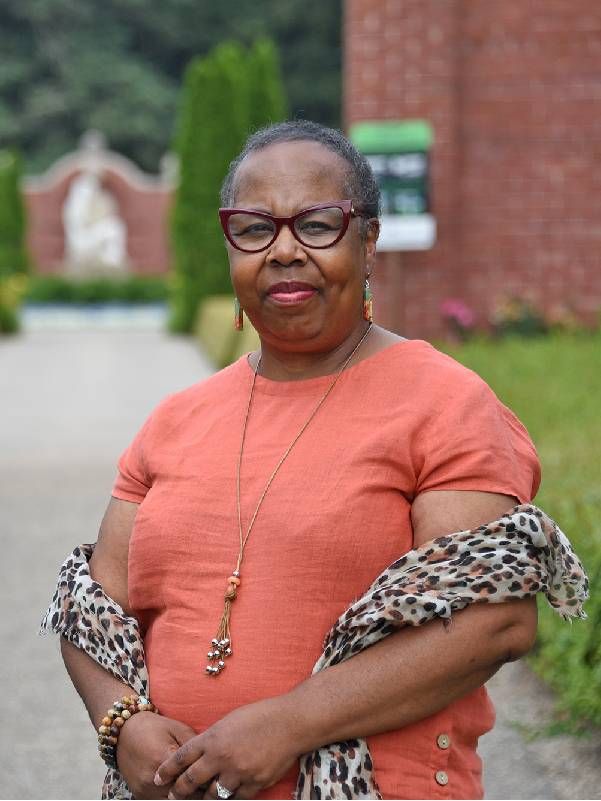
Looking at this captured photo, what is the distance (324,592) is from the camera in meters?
2.28

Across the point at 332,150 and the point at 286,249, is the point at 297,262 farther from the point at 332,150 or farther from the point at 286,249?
the point at 332,150

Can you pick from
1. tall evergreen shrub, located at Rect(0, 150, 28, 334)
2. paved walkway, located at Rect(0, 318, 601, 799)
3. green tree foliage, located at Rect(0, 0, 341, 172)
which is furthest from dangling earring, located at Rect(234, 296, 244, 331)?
green tree foliage, located at Rect(0, 0, 341, 172)

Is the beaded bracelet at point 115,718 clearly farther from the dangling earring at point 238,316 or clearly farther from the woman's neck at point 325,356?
the dangling earring at point 238,316

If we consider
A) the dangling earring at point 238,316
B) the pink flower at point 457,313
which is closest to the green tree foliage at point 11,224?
the pink flower at point 457,313

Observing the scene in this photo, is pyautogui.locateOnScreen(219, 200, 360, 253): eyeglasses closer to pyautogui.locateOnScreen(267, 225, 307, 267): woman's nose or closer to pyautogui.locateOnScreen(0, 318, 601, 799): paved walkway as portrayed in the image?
pyautogui.locateOnScreen(267, 225, 307, 267): woman's nose

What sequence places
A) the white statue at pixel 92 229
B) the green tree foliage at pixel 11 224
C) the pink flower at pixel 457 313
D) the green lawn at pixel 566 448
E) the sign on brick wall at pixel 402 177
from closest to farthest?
the green lawn at pixel 566 448 → the sign on brick wall at pixel 402 177 → the pink flower at pixel 457 313 → the green tree foliage at pixel 11 224 → the white statue at pixel 92 229

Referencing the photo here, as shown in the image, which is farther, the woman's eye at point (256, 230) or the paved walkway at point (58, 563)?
the paved walkway at point (58, 563)

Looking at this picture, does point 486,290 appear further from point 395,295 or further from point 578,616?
point 578,616

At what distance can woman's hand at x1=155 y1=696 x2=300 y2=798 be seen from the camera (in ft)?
7.14

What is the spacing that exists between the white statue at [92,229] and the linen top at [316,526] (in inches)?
1460

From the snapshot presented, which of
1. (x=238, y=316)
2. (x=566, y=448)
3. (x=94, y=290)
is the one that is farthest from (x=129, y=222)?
(x=238, y=316)

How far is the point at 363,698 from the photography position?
86.2 inches

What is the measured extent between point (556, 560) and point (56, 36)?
4720 centimetres

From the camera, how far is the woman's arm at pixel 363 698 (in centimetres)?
218
